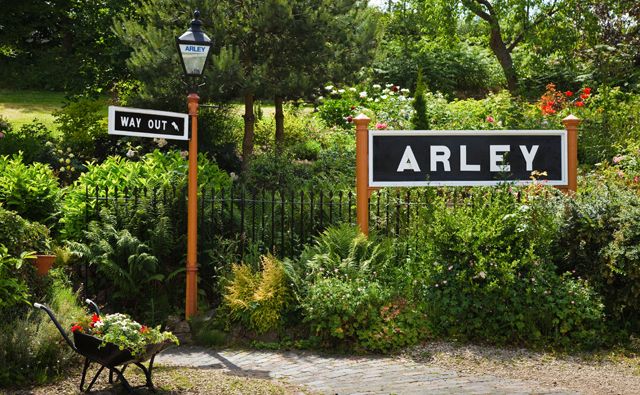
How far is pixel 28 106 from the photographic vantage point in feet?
77.6

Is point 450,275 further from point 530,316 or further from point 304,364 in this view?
point 304,364

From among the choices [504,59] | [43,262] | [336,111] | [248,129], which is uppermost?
[504,59]

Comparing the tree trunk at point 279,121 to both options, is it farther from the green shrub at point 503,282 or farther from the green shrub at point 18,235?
the green shrub at point 18,235

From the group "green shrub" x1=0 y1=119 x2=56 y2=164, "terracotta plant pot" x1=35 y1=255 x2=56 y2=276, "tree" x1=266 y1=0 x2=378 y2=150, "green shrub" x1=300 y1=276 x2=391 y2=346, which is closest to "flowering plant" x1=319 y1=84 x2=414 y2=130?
"tree" x1=266 y1=0 x2=378 y2=150

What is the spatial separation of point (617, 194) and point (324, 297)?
10.8 feet

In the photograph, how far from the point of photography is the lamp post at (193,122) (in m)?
8.98

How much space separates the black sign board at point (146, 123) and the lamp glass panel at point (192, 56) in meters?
0.50

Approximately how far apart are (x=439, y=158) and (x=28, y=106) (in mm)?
16763

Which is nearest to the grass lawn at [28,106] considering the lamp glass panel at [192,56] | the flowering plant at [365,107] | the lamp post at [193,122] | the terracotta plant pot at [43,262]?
the flowering plant at [365,107]

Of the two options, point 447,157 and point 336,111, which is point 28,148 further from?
point 447,157

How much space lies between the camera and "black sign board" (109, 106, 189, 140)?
8.58 m

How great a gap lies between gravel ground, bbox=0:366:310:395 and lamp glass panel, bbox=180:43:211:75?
3.15 metres

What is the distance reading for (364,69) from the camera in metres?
15.4

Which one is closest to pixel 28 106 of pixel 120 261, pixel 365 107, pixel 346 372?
pixel 365 107
